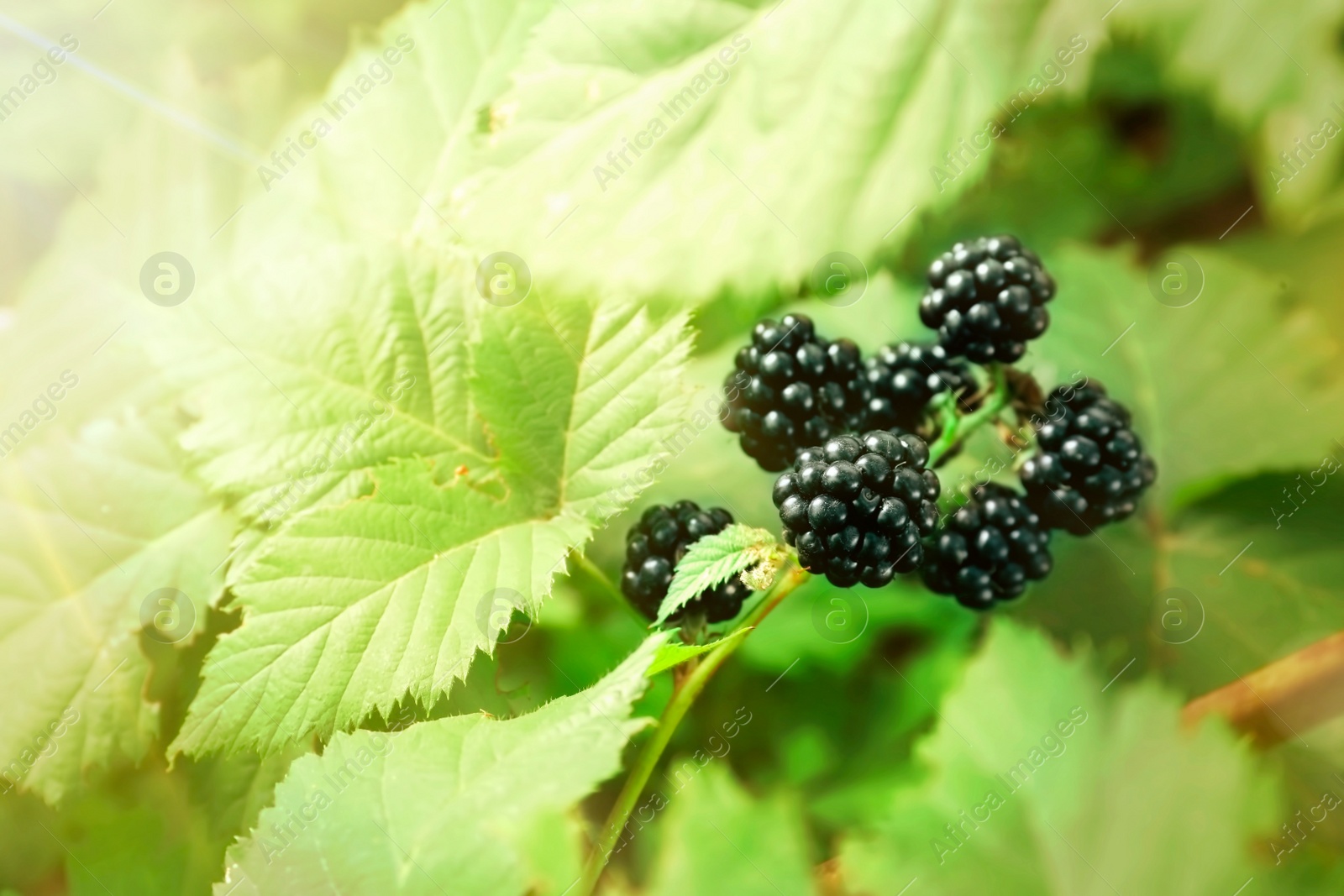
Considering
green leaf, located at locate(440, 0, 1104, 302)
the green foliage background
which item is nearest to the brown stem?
the green foliage background

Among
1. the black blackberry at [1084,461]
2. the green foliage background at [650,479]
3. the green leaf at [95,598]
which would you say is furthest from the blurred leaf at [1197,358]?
the green leaf at [95,598]

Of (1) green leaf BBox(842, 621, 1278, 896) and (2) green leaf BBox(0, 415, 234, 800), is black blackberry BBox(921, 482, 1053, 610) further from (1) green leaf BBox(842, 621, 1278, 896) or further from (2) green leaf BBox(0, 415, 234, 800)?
(2) green leaf BBox(0, 415, 234, 800)

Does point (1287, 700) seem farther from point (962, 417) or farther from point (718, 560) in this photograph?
point (718, 560)

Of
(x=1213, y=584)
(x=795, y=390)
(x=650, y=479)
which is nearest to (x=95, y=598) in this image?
(x=650, y=479)

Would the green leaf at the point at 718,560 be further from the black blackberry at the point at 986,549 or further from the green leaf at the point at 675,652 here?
the black blackberry at the point at 986,549

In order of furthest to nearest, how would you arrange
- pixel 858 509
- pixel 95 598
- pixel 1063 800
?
1. pixel 95 598
2. pixel 1063 800
3. pixel 858 509

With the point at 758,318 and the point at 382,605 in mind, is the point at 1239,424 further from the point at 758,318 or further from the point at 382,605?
the point at 382,605

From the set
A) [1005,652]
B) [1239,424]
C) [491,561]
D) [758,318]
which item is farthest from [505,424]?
[1239,424]
